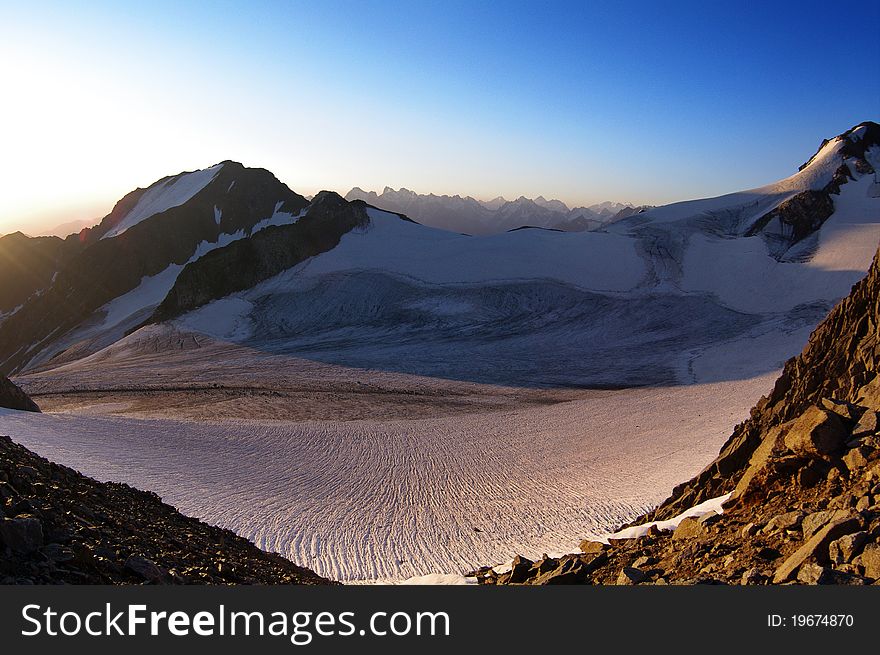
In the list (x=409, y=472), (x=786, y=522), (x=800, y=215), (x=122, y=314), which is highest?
(x=800, y=215)

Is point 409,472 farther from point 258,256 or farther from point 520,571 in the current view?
point 258,256

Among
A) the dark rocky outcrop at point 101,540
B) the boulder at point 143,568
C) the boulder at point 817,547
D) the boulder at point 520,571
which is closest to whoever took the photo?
the boulder at point 817,547

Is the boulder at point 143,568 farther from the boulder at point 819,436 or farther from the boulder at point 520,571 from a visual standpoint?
the boulder at point 819,436

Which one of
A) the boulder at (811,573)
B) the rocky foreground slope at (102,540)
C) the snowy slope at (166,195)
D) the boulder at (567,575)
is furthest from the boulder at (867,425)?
the snowy slope at (166,195)

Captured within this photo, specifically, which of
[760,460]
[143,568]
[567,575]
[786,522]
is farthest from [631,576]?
[143,568]

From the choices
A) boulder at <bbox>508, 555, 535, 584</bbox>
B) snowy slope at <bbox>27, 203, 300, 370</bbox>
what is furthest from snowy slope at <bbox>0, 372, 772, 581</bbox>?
snowy slope at <bbox>27, 203, 300, 370</bbox>

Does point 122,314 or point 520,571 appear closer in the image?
point 520,571

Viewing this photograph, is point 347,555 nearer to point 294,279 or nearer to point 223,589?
point 223,589
